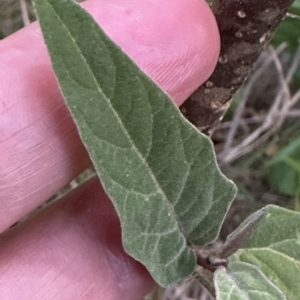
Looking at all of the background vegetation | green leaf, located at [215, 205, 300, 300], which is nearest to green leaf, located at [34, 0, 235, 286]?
green leaf, located at [215, 205, 300, 300]

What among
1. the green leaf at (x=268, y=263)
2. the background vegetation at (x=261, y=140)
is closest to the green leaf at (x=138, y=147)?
the green leaf at (x=268, y=263)

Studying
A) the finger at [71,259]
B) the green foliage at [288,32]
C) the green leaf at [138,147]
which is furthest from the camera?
Result: the green foliage at [288,32]

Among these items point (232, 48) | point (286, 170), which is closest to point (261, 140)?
point (286, 170)

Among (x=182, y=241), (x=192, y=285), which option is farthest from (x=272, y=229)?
(x=192, y=285)

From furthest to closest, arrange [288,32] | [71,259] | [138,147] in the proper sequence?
[288,32]
[71,259]
[138,147]

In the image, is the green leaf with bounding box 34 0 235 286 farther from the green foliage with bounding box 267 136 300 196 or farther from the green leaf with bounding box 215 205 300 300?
the green foliage with bounding box 267 136 300 196

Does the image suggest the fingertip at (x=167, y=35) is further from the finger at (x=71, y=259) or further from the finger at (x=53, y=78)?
the finger at (x=71, y=259)

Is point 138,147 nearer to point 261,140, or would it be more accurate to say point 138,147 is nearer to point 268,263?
point 268,263
